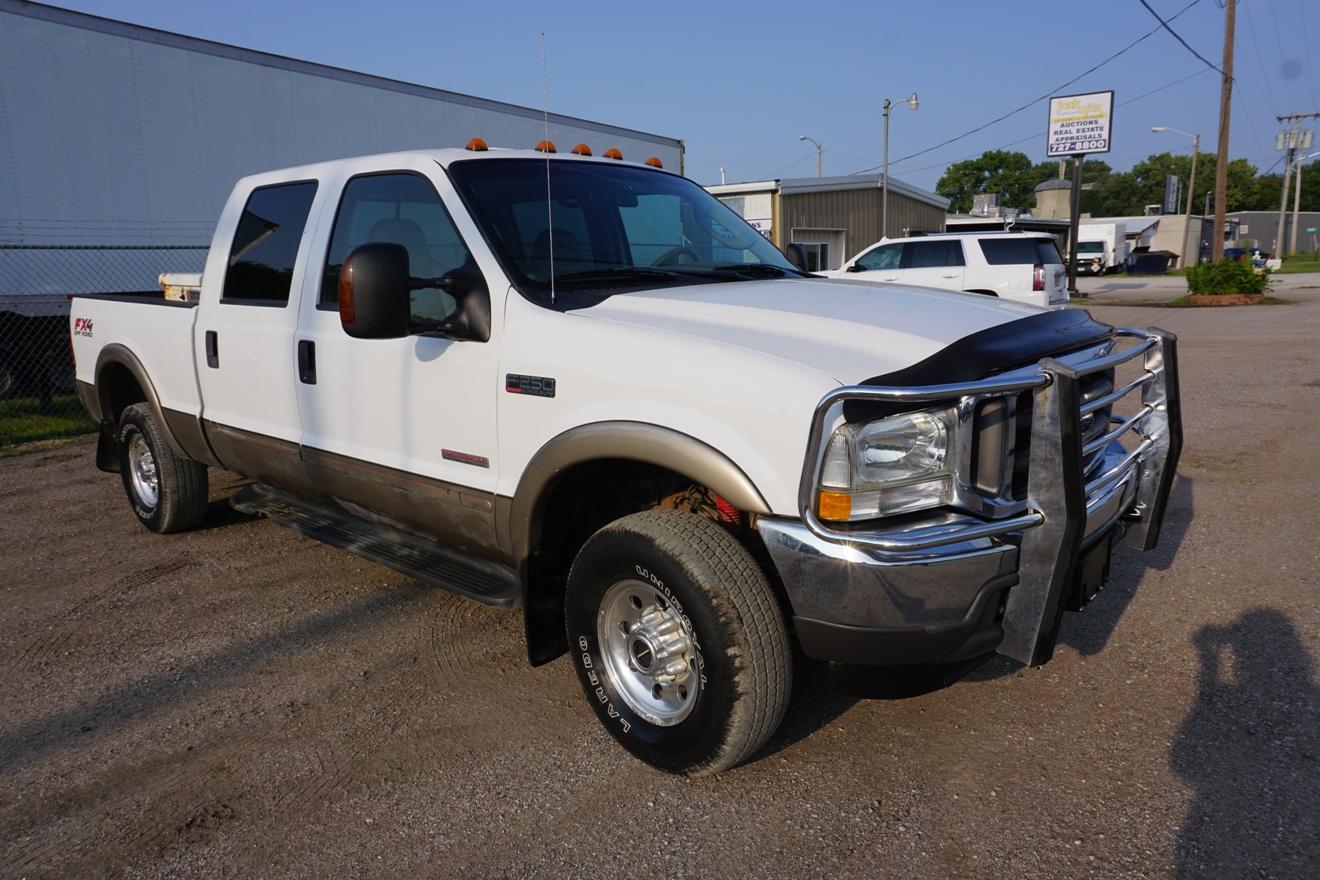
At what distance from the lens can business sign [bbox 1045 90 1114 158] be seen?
28.2 metres

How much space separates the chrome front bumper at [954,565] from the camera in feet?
7.95

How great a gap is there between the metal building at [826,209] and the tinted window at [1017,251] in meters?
6.71

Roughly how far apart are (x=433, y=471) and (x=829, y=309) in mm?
1586

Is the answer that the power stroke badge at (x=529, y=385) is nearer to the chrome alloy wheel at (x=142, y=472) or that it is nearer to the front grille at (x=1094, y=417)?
the front grille at (x=1094, y=417)

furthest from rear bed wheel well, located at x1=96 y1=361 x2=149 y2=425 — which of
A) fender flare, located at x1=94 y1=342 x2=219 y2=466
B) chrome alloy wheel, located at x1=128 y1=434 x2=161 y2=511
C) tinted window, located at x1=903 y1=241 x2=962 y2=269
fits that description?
tinted window, located at x1=903 y1=241 x2=962 y2=269

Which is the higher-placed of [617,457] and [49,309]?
[49,309]

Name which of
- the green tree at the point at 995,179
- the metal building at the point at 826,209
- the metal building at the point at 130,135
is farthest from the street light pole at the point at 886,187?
the green tree at the point at 995,179

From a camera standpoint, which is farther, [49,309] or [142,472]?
[49,309]

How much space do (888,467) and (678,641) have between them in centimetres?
90

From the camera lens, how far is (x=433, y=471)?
3.55 meters

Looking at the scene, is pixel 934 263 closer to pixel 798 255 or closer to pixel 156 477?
pixel 798 255

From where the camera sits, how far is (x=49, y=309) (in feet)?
32.2

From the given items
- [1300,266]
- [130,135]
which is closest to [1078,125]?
[130,135]

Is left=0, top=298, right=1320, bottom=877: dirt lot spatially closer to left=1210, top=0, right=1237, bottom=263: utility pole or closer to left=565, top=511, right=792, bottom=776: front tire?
left=565, top=511, right=792, bottom=776: front tire
